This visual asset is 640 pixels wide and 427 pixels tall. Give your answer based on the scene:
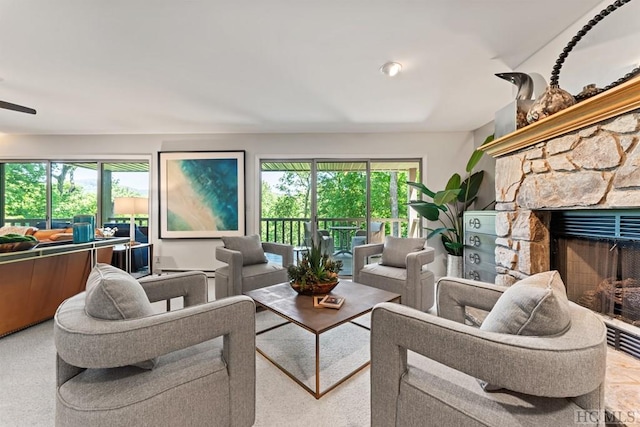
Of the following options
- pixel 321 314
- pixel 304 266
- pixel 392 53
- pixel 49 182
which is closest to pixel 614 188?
pixel 392 53

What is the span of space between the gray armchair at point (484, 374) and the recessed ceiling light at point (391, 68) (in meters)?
2.00

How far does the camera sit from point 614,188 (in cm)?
143

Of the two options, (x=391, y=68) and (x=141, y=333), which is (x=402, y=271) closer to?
(x=391, y=68)

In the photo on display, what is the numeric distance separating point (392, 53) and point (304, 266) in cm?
185

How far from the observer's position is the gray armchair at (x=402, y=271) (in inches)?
101

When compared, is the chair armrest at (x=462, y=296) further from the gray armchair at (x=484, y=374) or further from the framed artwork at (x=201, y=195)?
the framed artwork at (x=201, y=195)

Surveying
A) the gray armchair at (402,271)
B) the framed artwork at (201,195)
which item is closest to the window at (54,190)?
the framed artwork at (201,195)

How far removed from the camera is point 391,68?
2.26 meters

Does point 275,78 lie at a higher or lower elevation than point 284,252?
higher

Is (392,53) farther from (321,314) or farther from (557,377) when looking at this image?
→ (557,377)

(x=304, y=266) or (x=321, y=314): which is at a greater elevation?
(x=304, y=266)

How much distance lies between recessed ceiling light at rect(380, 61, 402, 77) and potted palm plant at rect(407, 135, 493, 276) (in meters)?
1.80

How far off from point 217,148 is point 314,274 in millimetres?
3111

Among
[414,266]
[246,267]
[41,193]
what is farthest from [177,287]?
[41,193]
